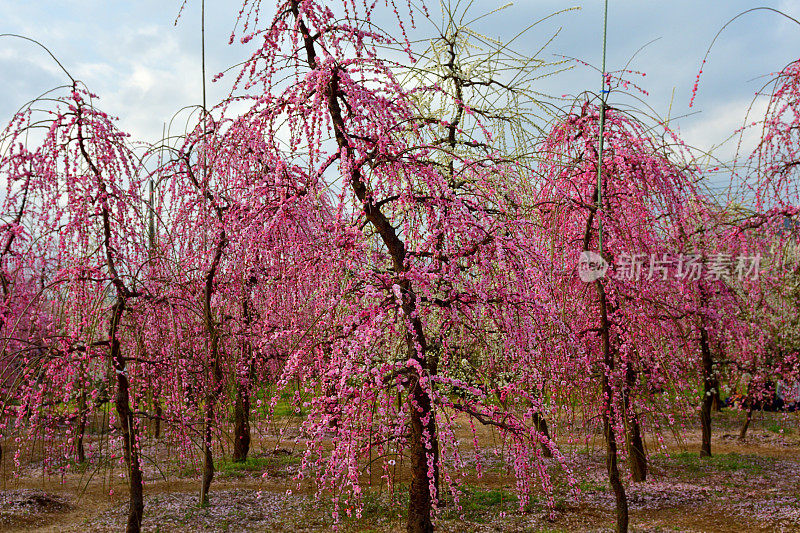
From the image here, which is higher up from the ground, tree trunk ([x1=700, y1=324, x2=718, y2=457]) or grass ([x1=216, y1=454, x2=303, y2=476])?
tree trunk ([x1=700, y1=324, x2=718, y2=457])

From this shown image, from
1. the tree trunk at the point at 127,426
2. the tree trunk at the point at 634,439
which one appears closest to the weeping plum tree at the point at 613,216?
the tree trunk at the point at 634,439

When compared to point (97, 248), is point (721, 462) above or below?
below

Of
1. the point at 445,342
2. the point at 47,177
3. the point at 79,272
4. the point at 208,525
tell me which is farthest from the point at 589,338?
the point at 47,177

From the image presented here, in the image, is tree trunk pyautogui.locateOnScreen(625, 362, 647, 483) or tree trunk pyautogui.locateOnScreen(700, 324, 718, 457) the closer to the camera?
tree trunk pyautogui.locateOnScreen(625, 362, 647, 483)

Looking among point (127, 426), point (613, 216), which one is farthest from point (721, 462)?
point (127, 426)

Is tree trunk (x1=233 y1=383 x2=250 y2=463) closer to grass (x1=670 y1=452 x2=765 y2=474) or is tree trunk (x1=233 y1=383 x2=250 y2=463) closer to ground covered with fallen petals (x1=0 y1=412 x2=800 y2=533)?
ground covered with fallen petals (x1=0 y1=412 x2=800 y2=533)

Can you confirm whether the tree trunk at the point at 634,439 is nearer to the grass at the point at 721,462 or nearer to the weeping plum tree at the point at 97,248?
the grass at the point at 721,462

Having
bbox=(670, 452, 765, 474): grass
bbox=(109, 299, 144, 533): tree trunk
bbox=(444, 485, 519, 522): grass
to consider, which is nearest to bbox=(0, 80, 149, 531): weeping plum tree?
bbox=(109, 299, 144, 533): tree trunk

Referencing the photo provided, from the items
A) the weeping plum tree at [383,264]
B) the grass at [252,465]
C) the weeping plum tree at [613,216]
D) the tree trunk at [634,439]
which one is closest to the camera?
the weeping plum tree at [383,264]

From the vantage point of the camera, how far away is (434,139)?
16.9 feet

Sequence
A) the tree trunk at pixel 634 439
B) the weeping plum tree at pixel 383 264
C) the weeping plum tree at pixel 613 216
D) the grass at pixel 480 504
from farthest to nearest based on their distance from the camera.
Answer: the tree trunk at pixel 634 439
the grass at pixel 480 504
the weeping plum tree at pixel 613 216
the weeping plum tree at pixel 383 264

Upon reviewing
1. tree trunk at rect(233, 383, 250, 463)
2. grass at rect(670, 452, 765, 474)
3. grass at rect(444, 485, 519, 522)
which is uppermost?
tree trunk at rect(233, 383, 250, 463)

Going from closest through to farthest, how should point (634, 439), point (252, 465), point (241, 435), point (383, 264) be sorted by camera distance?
point (383, 264), point (634, 439), point (252, 465), point (241, 435)

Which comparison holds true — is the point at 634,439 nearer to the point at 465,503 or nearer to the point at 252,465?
the point at 465,503
